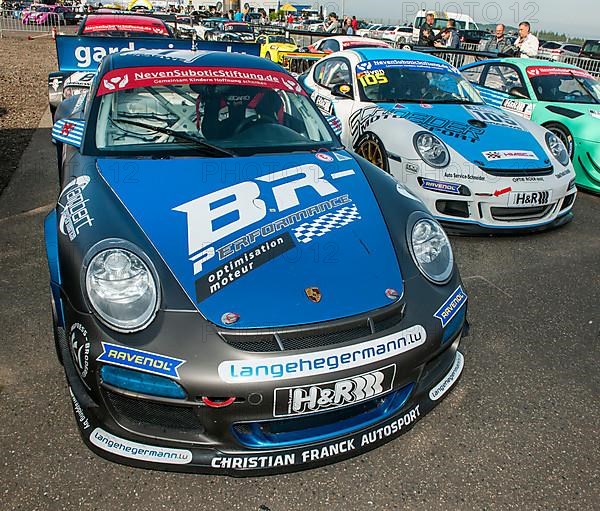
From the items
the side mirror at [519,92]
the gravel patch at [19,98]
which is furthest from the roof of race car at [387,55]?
the gravel patch at [19,98]

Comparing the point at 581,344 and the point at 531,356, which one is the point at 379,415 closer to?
the point at 531,356

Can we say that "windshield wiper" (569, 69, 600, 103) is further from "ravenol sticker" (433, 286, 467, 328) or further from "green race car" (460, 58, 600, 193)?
"ravenol sticker" (433, 286, 467, 328)

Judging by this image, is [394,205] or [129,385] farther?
[394,205]

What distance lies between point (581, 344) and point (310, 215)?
1783mm

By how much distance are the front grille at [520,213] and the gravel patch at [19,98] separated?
4.55m

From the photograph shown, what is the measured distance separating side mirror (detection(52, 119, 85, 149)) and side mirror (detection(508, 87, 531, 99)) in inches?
213

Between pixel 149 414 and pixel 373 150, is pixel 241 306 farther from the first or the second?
pixel 373 150

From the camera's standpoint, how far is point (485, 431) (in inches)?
90.3

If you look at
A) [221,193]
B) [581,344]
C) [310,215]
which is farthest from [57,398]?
[581,344]

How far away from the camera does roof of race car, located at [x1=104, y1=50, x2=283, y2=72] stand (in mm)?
3170

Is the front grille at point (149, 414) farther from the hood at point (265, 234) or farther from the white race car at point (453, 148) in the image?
the white race car at point (453, 148)

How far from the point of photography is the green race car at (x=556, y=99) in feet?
18.9

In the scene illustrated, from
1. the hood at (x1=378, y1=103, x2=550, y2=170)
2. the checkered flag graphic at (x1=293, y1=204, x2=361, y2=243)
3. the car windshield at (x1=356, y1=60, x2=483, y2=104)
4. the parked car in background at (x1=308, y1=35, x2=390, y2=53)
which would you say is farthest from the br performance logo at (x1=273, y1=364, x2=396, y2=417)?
the parked car in background at (x1=308, y1=35, x2=390, y2=53)

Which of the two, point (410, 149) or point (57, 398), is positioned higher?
point (410, 149)
